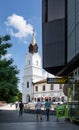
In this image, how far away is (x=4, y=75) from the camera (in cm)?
4166

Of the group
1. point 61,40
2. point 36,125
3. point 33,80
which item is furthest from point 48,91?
point 36,125

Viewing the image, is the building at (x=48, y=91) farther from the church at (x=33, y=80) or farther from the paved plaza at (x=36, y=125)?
the paved plaza at (x=36, y=125)

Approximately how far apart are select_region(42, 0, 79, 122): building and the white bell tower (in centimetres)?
13715

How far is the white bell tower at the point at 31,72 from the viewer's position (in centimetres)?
17275

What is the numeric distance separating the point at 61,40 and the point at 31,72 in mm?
144572

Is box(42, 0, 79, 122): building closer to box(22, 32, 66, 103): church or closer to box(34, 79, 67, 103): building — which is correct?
box(34, 79, 67, 103): building

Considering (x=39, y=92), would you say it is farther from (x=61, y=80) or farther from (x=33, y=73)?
(x=61, y=80)

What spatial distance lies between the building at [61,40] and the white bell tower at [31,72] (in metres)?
137

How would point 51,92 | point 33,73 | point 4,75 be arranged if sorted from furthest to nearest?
point 33,73
point 51,92
point 4,75

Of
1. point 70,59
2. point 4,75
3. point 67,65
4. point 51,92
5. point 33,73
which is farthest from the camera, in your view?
point 33,73

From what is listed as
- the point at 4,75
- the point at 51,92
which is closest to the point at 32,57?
the point at 51,92

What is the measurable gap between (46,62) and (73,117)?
4.92 metres

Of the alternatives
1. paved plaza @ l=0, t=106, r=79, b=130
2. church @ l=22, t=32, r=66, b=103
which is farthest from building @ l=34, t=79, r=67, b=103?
paved plaza @ l=0, t=106, r=79, b=130

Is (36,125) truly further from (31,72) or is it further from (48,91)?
(31,72)
